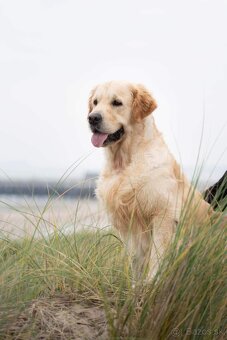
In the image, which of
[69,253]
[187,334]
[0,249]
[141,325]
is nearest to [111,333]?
[141,325]

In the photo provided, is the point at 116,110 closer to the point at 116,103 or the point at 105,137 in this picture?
the point at 116,103

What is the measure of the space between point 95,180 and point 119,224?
0.49 m

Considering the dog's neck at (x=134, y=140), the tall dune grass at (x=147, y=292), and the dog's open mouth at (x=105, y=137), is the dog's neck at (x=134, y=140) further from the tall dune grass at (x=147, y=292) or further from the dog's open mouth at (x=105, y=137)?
the tall dune grass at (x=147, y=292)

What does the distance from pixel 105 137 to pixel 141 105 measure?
0.42m

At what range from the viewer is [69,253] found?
4348mm

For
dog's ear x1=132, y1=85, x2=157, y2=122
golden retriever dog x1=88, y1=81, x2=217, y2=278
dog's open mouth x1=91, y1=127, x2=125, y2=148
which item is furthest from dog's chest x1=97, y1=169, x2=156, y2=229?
dog's ear x1=132, y1=85, x2=157, y2=122

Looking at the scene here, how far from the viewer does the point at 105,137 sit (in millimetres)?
5023

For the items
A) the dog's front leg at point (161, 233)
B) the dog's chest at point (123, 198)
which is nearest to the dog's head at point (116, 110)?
the dog's chest at point (123, 198)

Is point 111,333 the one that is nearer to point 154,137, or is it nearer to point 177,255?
point 177,255

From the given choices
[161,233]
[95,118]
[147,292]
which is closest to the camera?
[147,292]

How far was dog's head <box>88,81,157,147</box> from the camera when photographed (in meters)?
4.94

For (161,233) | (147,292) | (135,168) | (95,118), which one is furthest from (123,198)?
(147,292)

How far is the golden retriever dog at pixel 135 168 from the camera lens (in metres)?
4.78

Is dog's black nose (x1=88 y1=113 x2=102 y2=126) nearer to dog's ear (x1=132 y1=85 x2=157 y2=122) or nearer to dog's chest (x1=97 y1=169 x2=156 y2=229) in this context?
dog's ear (x1=132 y1=85 x2=157 y2=122)
